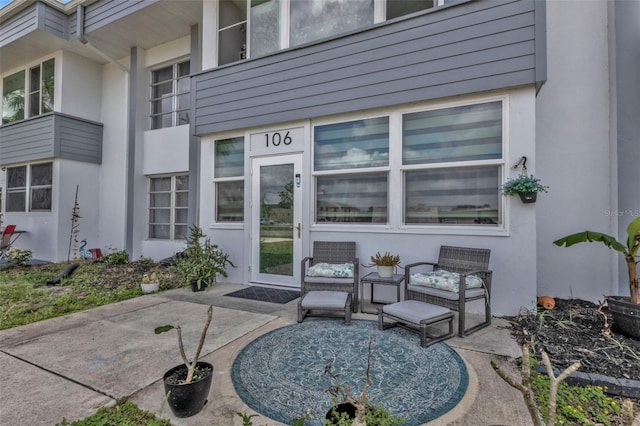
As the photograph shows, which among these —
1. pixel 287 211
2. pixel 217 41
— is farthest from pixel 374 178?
pixel 217 41

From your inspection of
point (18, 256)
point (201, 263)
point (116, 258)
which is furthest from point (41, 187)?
point (201, 263)

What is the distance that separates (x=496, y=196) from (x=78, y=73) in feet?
35.5

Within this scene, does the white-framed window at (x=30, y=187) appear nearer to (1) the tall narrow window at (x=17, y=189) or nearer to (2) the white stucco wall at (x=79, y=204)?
(1) the tall narrow window at (x=17, y=189)

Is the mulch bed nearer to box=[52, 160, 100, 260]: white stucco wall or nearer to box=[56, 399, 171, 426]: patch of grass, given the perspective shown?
box=[56, 399, 171, 426]: patch of grass

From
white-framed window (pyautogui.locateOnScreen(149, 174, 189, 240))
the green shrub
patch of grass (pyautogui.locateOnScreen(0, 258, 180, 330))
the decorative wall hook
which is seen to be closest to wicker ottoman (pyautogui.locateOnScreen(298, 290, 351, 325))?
A: the decorative wall hook

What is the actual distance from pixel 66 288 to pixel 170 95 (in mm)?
5080

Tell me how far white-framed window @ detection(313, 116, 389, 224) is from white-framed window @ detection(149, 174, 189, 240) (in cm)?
421

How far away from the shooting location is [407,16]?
4363 millimetres

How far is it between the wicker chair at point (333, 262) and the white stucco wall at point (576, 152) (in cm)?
279

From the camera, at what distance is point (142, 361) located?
2.85 meters

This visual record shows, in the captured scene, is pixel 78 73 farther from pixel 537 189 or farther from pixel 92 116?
pixel 537 189

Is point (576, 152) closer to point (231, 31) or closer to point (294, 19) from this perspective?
point (294, 19)

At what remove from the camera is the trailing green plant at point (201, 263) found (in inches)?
212

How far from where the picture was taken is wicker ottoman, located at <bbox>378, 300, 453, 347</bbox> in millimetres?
3109
